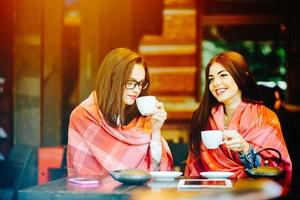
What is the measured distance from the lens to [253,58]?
5.39 meters

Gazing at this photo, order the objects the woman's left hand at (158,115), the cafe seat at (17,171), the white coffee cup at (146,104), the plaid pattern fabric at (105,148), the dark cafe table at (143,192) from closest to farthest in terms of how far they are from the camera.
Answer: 1. the dark cafe table at (143,192)
2. the white coffee cup at (146,104)
3. the woman's left hand at (158,115)
4. the plaid pattern fabric at (105,148)
5. the cafe seat at (17,171)

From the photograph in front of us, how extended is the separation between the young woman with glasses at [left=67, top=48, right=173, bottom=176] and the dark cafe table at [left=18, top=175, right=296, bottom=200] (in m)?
0.73

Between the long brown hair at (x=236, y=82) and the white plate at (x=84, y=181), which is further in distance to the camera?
the long brown hair at (x=236, y=82)

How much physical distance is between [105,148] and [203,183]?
916 mm

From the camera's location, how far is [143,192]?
2.45 meters

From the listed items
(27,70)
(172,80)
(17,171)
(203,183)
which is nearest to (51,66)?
(27,70)

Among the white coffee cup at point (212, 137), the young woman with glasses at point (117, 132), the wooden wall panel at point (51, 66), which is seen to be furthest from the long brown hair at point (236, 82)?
the wooden wall panel at point (51, 66)

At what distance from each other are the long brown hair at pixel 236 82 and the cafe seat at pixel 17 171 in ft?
5.73

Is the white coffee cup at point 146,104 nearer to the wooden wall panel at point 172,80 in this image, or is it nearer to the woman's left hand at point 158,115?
the woman's left hand at point 158,115

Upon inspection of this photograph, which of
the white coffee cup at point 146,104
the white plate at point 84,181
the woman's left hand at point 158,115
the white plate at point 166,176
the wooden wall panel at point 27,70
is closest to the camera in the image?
the white plate at point 84,181

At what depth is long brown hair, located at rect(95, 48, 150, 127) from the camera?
333cm

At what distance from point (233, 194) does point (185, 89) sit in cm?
305

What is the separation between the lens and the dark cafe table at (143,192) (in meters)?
2.39

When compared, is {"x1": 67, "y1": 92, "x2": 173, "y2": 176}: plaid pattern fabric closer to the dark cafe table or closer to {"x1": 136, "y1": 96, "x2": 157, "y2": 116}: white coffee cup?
{"x1": 136, "y1": 96, "x2": 157, "y2": 116}: white coffee cup
